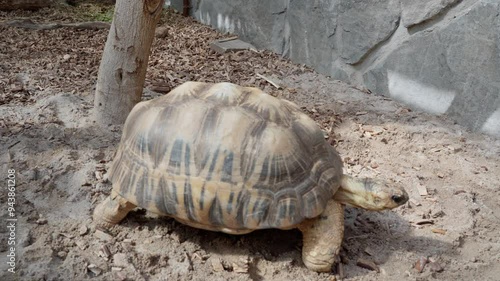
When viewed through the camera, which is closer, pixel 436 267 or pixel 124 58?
pixel 436 267

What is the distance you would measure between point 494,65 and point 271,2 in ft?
7.42

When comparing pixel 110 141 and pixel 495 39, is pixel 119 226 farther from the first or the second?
pixel 495 39

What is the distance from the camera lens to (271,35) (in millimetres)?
5066

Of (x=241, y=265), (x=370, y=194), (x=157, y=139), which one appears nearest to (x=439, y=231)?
(x=370, y=194)

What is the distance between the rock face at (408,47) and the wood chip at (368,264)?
1641 mm

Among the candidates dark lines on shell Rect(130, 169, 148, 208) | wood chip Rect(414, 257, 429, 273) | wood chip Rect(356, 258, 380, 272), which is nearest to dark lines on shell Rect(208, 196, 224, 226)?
dark lines on shell Rect(130, 169, 148, 208)

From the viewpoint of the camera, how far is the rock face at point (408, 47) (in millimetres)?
3457

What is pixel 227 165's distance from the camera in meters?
2.14

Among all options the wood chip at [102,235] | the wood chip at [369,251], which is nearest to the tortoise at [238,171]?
the wood chip at [102,235]

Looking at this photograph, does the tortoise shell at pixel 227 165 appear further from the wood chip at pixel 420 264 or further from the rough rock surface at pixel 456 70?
the rough rock surface at pixel 456 70

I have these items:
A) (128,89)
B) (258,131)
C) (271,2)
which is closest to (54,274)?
(258,131)

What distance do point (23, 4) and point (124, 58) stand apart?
331cm

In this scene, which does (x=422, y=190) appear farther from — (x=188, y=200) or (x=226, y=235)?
(x=188, y=200)

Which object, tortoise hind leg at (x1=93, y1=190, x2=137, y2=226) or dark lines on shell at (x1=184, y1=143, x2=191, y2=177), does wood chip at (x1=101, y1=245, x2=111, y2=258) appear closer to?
tortoise hind leg at (x1=93, y1=190, x2=137, y2=226)
